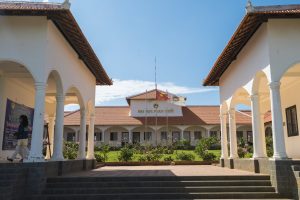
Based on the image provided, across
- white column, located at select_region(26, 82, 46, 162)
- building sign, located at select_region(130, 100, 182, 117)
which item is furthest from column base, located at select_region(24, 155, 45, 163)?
building sign, located at select_region(130, 100, 182, 117)

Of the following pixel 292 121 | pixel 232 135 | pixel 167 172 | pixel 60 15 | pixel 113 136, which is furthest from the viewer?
pixel 113 136

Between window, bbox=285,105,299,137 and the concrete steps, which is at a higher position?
window, bbox=285,105,299,137

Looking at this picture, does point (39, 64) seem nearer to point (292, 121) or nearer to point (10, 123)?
point (10, 123)

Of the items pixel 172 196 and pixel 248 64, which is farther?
pixel 248 64

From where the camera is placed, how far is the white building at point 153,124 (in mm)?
36531

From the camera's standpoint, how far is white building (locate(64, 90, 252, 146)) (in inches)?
1438

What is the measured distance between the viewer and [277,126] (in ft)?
29.7

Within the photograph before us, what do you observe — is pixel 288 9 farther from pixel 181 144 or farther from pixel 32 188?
pixel 181 144

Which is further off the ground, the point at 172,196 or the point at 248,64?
the point at 248,64

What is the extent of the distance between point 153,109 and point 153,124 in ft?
7.19

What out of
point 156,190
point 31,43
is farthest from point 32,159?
point 156,190

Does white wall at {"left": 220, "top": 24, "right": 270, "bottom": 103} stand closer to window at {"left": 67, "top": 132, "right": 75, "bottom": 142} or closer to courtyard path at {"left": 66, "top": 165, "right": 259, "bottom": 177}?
courtyard path at {"left": 66, "top": 165, "right": 259, "bottom": 177}

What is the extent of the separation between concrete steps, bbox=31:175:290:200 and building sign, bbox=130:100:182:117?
28181mm

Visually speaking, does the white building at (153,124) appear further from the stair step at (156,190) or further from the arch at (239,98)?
the stair step at (156,190)
